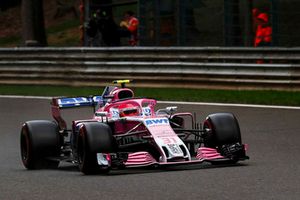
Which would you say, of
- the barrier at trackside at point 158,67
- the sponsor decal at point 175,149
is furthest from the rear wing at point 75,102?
the barrier at trackside at point 158,67

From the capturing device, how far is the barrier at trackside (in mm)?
19969

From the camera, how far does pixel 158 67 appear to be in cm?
2181

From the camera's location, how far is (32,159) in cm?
1088

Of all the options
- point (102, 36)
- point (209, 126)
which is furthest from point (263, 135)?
point (102, 36)

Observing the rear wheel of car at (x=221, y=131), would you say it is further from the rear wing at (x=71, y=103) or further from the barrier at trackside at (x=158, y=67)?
the barrier at trackside at (x=158, y=67)

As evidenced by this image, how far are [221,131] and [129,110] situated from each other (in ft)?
3.24

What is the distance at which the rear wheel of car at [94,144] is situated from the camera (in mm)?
9867

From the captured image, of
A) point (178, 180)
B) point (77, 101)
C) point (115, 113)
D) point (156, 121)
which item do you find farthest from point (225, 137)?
point (77, 101)

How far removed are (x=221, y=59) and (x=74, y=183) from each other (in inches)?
473

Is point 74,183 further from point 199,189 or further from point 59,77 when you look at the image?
point 59,77

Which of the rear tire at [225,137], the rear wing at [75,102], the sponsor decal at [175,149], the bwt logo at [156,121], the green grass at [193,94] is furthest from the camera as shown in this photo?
the green grass at [193,94]

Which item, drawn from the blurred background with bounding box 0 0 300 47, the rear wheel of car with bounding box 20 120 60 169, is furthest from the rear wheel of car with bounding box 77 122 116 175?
the blurred background with bounding box 0 0 300 47

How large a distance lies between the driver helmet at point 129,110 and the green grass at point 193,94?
308 inches

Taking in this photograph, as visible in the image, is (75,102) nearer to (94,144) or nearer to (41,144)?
(41,144)
